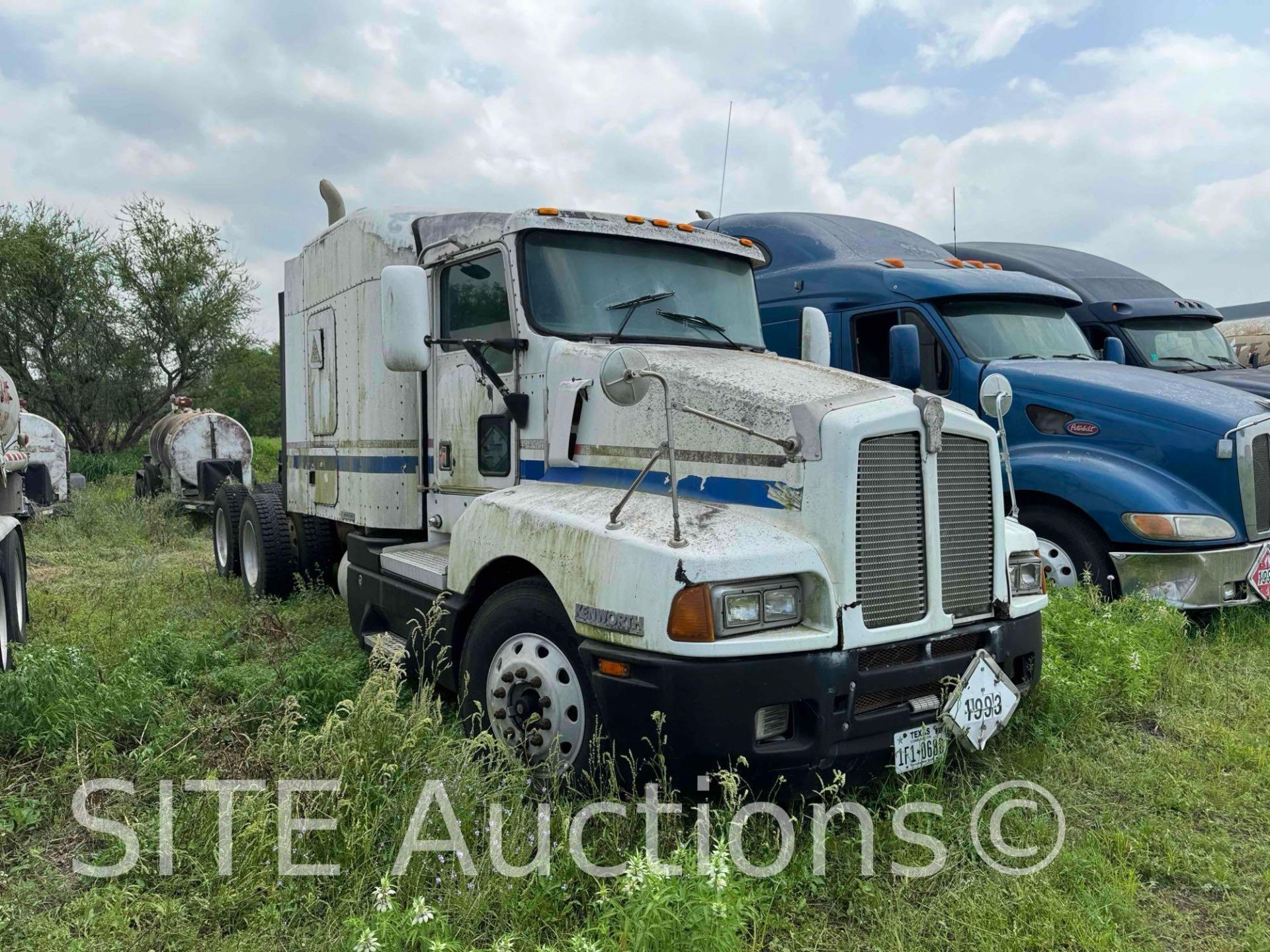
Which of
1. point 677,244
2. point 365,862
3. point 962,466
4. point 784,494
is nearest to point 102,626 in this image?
point 365,862

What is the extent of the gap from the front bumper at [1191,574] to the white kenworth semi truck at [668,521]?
2.21m

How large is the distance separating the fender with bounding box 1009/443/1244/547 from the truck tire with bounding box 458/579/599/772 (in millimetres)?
4245

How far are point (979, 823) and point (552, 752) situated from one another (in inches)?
69.4

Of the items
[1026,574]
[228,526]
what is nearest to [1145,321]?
[1026,574]

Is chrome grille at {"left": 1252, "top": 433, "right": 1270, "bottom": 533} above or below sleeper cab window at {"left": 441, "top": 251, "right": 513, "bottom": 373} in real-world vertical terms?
below

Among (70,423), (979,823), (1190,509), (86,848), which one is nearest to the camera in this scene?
(86,848)

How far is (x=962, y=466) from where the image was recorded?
410cm

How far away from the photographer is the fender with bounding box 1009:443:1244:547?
639cm

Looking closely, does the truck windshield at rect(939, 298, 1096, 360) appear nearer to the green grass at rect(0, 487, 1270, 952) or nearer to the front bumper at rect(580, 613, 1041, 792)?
the green grass at rect(0, 487, 1270, 952)

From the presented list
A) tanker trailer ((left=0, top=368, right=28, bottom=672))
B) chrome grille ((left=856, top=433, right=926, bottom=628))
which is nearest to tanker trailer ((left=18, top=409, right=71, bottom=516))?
tanker trailer ((left=0, top=368, right=28, bottom=672))

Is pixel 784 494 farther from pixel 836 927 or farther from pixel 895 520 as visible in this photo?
pixel 836 927

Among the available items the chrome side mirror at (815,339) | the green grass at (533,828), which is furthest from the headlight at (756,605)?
the chrome side mirror at (815,339)

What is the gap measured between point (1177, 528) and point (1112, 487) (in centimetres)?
47

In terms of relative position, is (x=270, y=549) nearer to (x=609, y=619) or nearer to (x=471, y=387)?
(x=471, y=387)
